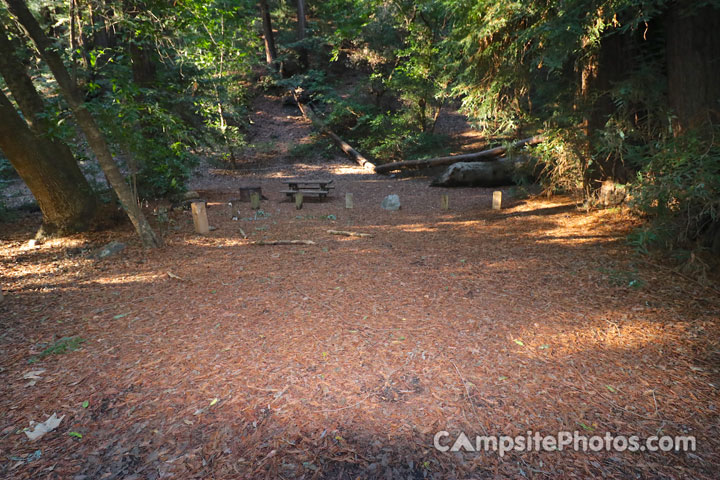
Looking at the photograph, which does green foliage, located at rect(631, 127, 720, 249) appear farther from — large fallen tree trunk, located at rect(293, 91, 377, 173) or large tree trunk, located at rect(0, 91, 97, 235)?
large fallen tree trunk, located at rect(293, 91, 377, 173)

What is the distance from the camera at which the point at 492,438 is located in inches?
90.3

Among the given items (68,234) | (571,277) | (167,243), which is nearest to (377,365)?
(571,277)

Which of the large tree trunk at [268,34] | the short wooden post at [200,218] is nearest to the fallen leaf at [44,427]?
the short wooden post at [200,218]

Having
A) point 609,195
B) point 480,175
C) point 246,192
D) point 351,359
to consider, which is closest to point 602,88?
point 609,195

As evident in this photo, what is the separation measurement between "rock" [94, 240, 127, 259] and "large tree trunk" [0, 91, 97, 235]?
4.21ft

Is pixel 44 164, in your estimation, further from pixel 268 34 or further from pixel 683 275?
pixel 268 34

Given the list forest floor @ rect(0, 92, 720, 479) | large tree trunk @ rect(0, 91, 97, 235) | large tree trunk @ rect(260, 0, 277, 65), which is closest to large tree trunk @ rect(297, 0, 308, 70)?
large tree trunk @ rect(260, 0, 277, 65)

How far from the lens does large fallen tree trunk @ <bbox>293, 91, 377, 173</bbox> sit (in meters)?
16.0

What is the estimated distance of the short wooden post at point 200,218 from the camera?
22.2 feet

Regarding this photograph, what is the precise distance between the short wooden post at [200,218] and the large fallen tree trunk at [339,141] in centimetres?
955

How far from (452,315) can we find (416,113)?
13600mm

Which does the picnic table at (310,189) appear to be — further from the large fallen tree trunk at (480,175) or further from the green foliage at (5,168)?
the green foliage at (5,168)

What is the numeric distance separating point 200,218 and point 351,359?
504 centimetres

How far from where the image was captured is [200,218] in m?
6.82
